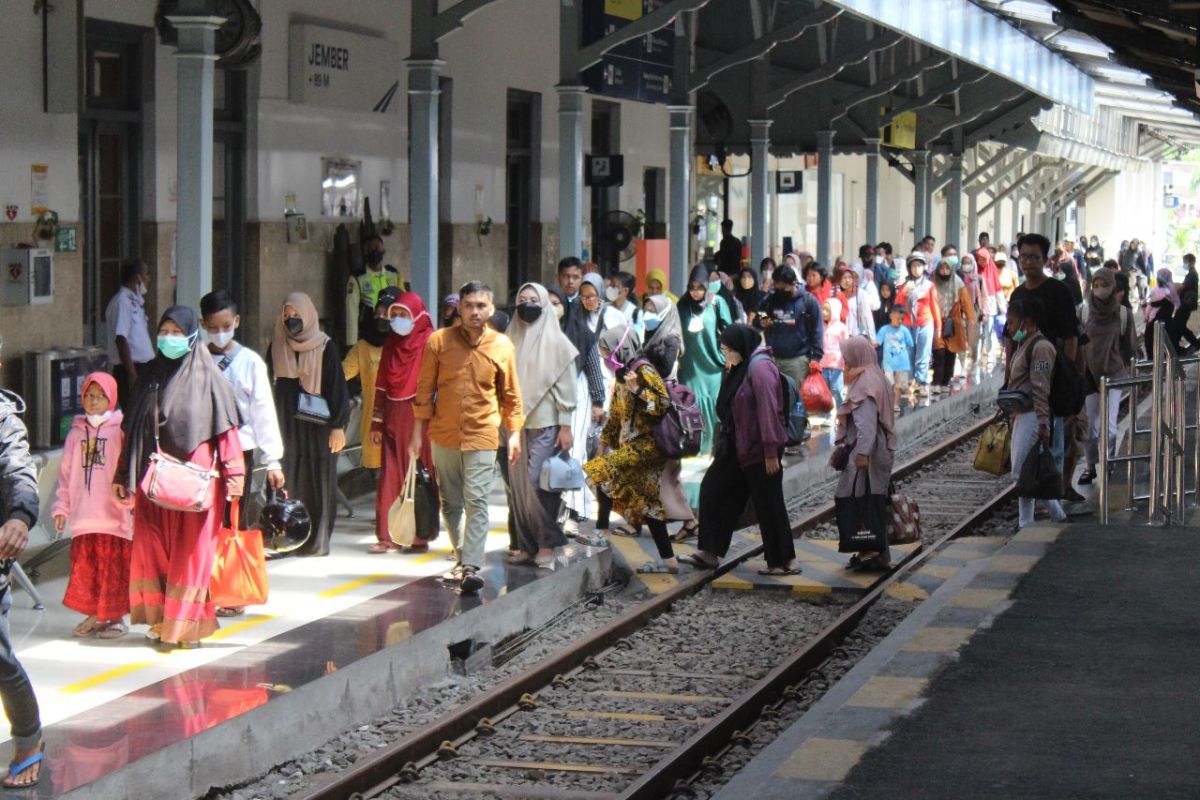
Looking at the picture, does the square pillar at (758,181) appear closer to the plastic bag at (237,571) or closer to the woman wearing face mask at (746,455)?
the woman wearing face mask at (746,455)

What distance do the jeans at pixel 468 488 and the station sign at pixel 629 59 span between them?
782 centimetres

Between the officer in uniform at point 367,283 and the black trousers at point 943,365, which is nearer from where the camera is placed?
the officer in uniform at point 367,283

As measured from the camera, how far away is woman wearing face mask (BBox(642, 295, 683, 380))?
1205cm

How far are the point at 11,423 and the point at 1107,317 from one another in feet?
33.2

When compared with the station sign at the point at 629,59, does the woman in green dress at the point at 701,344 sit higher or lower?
lower

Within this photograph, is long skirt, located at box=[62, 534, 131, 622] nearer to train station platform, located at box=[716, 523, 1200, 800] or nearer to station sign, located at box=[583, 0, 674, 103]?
train station platform, located at box=[716, 523, 1200, 800]

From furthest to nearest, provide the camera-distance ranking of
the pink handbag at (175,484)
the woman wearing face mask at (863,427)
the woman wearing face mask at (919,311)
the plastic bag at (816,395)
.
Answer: the woman wearing face mask at (919,311)
the plastic bag at (816,395)
the woman wearing face mask at (863,427)
the pink handbag at (175,484)

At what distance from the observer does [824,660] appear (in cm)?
1061

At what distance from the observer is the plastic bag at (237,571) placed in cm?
949

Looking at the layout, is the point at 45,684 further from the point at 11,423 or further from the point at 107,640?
the point at 11,423

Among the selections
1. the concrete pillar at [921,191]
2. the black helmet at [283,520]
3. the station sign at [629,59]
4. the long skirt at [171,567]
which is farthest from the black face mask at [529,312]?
the concrete pillar at [921,191]

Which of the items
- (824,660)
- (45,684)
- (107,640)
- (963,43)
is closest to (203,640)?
(107,640)

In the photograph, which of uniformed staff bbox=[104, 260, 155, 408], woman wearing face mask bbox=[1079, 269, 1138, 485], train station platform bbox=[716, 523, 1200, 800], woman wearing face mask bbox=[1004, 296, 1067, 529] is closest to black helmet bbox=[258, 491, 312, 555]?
train station platform bbox=[716, 523, 1200, 800]

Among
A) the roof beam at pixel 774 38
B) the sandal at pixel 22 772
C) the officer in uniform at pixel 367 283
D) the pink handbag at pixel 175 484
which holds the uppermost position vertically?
the roof beam at pixel 774 38
